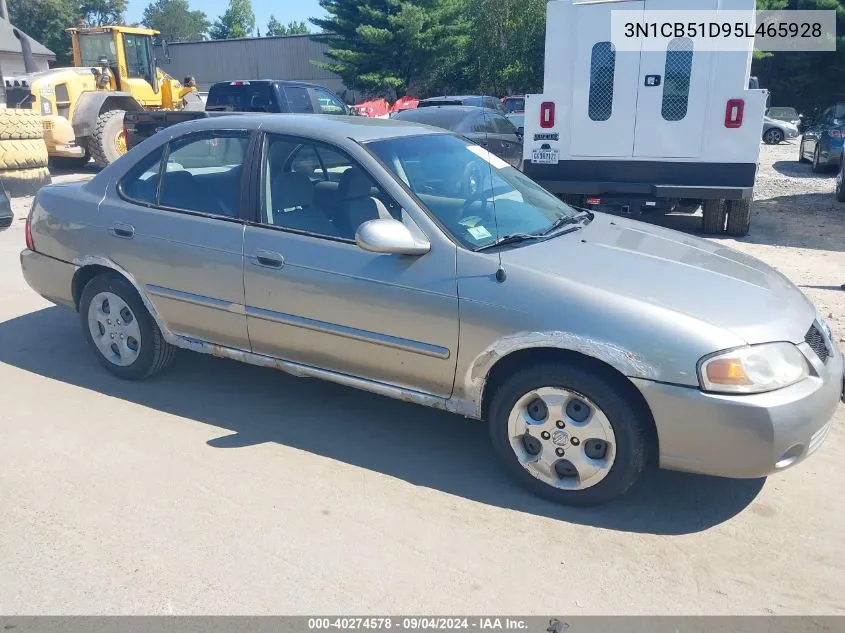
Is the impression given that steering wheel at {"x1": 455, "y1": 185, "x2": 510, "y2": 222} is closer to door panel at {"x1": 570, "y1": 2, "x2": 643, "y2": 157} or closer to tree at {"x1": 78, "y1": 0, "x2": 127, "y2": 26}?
door panel at {"x1": 570, "y1": 2, "x2": 643, "y2": 157}

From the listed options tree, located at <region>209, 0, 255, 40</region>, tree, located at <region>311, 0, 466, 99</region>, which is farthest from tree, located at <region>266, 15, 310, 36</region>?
tree, located at <region>311, 0, 466, 99</region>

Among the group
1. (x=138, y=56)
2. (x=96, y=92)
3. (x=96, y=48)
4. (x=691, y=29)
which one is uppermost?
(x=96, y=48)

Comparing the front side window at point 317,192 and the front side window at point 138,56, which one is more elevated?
the front side window at point 138,56

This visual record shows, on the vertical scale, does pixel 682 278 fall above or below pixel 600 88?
below

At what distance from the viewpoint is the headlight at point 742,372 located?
9.86ft

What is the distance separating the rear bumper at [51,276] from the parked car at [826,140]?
15.7 meters

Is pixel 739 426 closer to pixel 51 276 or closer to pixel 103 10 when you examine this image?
pixel 51 276

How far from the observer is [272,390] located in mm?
4707

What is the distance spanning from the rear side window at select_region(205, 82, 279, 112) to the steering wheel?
401 inches

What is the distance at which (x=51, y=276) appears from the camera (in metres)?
4.92

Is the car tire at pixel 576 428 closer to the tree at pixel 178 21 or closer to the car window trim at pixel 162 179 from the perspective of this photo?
the car window trim at pixel 162 179

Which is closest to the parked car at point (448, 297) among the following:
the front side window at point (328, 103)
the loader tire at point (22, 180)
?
the loader tire at point (22, 180)
